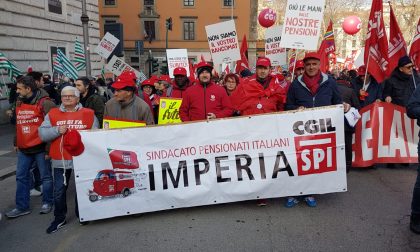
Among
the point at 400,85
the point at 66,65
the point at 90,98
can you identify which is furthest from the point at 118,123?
the point at 66,65

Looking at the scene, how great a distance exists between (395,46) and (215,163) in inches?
169

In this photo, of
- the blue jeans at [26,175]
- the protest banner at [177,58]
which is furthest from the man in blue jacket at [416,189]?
the protest banner at [177,58]

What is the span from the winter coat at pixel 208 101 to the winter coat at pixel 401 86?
11.4 feet

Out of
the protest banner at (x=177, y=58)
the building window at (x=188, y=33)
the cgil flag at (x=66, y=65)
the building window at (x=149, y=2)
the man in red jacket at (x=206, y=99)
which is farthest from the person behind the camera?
the building window at (x=188, y=33)

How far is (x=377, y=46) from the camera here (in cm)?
650

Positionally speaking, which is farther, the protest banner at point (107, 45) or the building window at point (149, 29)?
the building window at point (149, 29)

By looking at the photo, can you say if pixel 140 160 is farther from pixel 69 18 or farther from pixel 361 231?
pixel 69 18

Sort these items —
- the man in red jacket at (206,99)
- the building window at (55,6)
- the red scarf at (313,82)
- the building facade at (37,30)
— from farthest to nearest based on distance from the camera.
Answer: the building window at (55,6)
the building facade at (37,30)
the man in red jacket at (206,99)
the red scarf at (313,82)

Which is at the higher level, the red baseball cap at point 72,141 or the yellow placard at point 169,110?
the yellow placard at point 169,110

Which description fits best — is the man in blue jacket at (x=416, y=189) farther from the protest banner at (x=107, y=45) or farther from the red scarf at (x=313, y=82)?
the protest banner at (x=107, y=45)

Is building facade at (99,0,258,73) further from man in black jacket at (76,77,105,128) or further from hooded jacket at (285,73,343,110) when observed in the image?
hooded jacket at (285,73,343,110)

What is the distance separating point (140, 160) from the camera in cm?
457

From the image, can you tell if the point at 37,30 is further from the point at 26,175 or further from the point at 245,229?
the point at 245,229

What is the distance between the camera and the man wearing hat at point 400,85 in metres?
6.73
